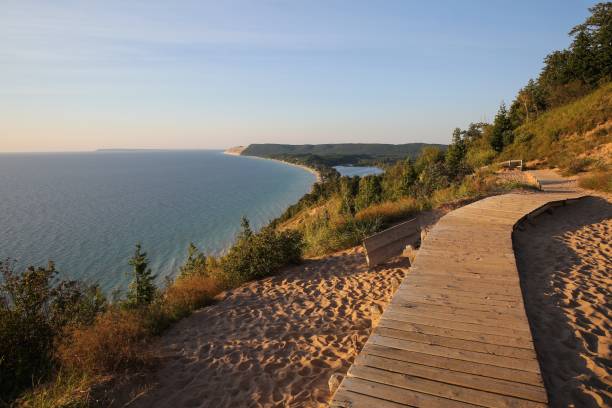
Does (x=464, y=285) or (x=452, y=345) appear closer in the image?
(x=452, y=345)

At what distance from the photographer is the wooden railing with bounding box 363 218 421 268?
297 inches

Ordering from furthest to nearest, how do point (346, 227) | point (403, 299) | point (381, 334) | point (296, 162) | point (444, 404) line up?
point (296, 162) < point (346, 227) < point (403, 299) < point (381, 334) < point (444, 404)

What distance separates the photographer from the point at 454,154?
134 feet

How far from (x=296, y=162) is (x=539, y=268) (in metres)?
159

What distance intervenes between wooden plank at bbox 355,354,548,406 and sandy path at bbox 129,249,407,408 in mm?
934

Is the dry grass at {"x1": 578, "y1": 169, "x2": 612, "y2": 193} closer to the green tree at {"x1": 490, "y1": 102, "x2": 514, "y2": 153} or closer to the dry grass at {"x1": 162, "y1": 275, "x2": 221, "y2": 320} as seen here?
the dry grass at {"x1": 162, "y1": 275, "x2": 221, "y2": 320}

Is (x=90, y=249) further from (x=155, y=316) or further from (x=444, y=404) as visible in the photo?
(x=444, y=404)

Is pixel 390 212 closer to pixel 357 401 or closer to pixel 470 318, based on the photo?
pixel 470 318

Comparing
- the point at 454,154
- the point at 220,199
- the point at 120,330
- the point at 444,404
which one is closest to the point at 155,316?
the point at 120,330

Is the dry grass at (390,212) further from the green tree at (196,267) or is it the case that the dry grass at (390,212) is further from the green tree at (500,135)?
the green tree at (500,135)

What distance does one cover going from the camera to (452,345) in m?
3.38

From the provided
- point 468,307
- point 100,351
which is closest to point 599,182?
point 468,307

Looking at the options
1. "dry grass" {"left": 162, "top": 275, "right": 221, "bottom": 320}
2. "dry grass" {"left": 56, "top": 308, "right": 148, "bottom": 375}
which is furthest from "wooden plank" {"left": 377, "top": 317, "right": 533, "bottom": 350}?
"dry grass" {"left": 162, "top": 275, "right": 221, "bottom": 320}

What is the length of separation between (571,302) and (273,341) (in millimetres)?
4529
